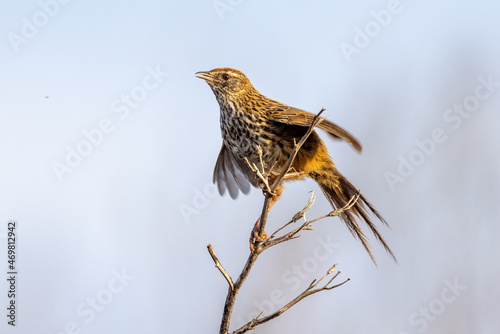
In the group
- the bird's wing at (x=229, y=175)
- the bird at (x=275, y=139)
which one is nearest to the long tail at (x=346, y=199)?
the bird at (x=275, y=139)

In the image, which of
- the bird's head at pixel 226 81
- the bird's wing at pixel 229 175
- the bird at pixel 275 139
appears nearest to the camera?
the bird at pixel 275 139

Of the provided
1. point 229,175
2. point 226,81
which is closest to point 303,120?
point 226,81

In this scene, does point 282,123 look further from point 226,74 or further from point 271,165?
point 226,74

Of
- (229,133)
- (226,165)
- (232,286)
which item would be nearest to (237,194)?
(226,165)

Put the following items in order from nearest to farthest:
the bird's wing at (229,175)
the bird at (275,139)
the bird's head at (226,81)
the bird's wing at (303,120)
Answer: the bird's wing at (303,120) → the bird at (275,139) → the bird's head at (226,81) → the bird's wing at (229,175)

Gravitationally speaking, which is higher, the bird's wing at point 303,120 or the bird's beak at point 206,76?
the bird's beak at point 206,76

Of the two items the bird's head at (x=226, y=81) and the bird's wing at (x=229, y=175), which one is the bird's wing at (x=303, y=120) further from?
the bird's wing at (x=229, y=175)

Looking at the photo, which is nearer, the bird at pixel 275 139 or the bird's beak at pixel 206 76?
the bird at pixel 275 139
